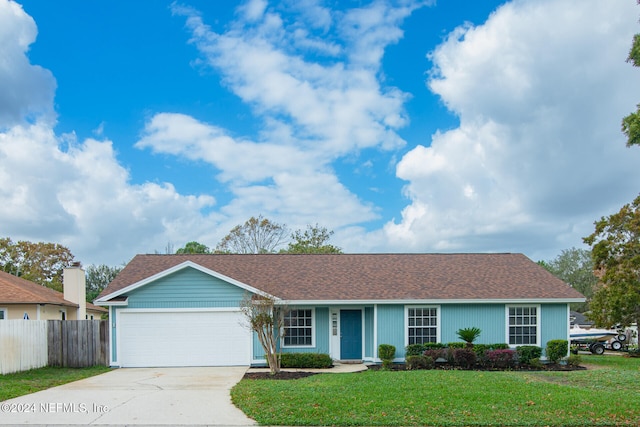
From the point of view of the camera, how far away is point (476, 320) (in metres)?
19.0

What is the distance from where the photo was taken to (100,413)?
399 inches

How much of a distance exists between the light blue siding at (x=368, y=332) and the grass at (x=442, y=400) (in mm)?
4849

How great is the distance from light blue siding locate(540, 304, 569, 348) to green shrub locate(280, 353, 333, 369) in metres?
7.94

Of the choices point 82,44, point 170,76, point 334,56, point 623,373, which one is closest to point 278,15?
point 334,56

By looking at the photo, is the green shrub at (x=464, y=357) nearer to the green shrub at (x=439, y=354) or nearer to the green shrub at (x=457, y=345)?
the green shrub at (x=439, y=354)

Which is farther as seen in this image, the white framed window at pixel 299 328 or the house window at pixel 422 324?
the white framed window at pixel 299 328

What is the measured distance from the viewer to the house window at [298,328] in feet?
62.5

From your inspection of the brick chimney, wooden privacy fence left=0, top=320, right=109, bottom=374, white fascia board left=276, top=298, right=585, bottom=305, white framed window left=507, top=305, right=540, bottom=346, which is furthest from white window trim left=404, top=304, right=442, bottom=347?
the brick chimney

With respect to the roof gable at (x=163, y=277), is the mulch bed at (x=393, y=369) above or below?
below

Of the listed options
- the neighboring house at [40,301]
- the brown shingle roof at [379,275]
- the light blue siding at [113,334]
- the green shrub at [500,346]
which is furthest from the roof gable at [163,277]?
the green shrub at [500,346]

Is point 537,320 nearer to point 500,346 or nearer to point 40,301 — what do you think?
point 500,346

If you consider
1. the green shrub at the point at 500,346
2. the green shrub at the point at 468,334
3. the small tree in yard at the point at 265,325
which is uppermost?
the small tree in yard at the point at 265,325

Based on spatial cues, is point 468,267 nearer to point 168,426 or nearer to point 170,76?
point 170,76

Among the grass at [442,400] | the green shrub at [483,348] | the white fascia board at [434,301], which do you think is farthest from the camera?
the white fascia board at [434,301]
